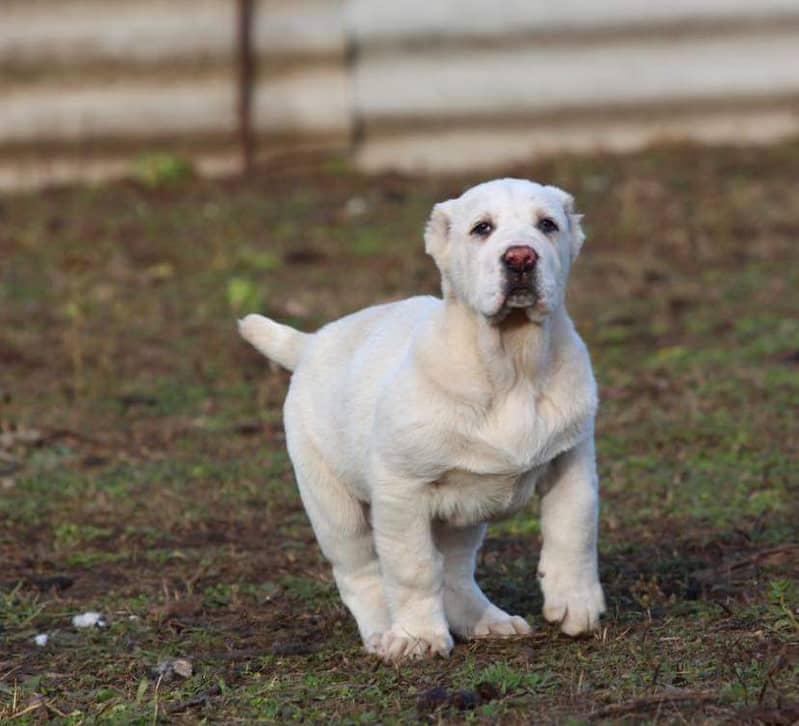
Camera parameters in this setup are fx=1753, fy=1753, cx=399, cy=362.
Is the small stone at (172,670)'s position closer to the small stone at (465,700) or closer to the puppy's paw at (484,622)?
the puppy's paw at (484,622)

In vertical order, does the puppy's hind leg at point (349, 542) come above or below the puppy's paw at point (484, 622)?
above

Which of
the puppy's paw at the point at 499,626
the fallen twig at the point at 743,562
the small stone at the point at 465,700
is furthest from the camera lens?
the fallen twig at the point at 743,562

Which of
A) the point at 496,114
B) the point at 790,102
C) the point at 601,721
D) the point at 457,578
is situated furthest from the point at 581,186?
the point at 601,721

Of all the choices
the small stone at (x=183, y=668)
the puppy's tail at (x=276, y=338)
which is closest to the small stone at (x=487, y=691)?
the small stone at (x=183, y=668)

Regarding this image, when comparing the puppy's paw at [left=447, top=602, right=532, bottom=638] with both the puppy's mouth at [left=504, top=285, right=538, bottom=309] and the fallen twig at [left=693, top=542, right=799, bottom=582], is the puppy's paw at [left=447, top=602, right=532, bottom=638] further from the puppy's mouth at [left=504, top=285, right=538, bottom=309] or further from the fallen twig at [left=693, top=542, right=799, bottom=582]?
the puppy's mouth at [left=504, top=285, right=538, bottom=309]

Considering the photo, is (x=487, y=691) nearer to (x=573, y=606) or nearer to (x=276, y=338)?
(x=573, y=606)

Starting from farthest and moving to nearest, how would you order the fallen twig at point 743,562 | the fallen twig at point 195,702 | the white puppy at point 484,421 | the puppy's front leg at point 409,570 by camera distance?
the fallen twig at point 743,562 → the puppy's front leg at point 409,570 → the white puppy at point 484,421 → the fallen twig at point 195,702

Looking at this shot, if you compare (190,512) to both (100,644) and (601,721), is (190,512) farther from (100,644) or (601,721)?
(601,721)

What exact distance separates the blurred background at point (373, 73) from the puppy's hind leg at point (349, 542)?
308 inches

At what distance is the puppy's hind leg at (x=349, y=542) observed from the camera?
5574 mm

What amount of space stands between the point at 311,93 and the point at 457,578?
8.13m

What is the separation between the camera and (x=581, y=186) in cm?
1248

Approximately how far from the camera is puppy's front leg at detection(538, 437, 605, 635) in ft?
16.9

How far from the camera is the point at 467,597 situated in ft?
18.0
